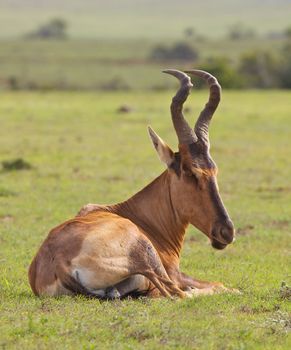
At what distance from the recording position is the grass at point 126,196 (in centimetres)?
707

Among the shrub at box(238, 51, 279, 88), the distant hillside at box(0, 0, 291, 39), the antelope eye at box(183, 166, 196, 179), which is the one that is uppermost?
the antelope eye at box(183, 166, 196, 179)

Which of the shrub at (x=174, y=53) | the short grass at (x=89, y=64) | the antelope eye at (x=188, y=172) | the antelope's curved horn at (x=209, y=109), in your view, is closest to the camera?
the antelope eye at (x=188, y=172)

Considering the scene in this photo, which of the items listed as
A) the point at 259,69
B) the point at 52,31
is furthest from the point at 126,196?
the point at 52,31

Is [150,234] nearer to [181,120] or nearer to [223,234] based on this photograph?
[223,234]

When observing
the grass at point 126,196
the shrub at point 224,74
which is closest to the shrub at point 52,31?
the shrub at point 224,74

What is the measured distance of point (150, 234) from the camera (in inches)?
368

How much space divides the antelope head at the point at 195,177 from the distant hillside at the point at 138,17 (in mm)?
119374

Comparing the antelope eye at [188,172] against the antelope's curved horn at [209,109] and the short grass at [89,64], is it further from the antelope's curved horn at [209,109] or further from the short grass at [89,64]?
the short grass at [89,64]

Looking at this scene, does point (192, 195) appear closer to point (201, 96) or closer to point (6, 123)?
point (6, 123)

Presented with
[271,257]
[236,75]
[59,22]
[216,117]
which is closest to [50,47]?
[59,22]

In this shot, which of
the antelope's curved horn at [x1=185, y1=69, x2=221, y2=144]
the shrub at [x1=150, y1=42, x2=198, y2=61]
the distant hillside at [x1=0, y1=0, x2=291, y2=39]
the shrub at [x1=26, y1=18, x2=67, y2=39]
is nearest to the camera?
the antelope's curved horn at [x1=185, y1=69, x2=221, y2=144]

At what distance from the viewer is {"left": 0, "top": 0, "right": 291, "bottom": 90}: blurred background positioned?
5497 cm

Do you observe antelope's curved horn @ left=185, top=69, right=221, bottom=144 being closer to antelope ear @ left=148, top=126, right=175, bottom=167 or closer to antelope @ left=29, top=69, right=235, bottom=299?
antelope @ left=29, top=69, right=235, bottom=299

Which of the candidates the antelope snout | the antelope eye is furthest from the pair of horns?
the antelope snout
